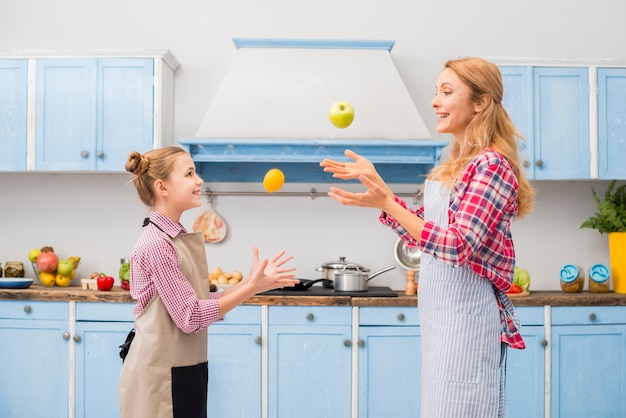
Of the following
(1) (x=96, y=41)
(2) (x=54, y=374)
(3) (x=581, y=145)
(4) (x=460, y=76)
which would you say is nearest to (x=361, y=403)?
(2) (x=54, y=374)

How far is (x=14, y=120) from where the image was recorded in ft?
13.3

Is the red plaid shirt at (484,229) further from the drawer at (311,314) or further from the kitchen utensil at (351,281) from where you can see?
the kitchen utensil at (351,281)

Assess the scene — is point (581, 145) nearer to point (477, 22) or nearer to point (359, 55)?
point (477, 22)

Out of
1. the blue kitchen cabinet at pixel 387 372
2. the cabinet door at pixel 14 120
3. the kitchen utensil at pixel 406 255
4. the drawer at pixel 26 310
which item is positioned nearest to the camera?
the blue kitchen cabinet at pixel 387 372

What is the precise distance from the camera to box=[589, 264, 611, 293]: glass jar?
409cm

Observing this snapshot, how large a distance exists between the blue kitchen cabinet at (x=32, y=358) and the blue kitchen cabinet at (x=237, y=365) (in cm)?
81

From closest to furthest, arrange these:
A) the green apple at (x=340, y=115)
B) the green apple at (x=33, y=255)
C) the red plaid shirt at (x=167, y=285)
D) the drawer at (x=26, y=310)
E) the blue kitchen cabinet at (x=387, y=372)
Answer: the red plaid shirt at (x=167, y=285) < the green apple at (x=340, y=115) < the blue kitchen cabinet at (x=387, y=372) < the drawer at (x=26, y=310) < the green apple at (x=33, y=255)

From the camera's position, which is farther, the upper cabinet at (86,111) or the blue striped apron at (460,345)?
the upper cabinet at (86,111)

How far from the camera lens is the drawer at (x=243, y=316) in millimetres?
3717

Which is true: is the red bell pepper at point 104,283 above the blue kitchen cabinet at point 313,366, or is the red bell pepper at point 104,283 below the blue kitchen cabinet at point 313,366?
above

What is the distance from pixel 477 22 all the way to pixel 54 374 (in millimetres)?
3205

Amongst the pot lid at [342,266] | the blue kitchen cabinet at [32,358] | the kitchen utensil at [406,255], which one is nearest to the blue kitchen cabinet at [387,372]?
the pot lid at [342,266]

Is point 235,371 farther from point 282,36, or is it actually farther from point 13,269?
point 282,36

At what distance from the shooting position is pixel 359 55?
4086 mm
